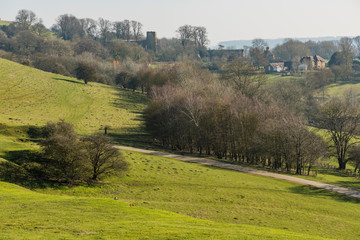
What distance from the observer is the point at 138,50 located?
497 ft

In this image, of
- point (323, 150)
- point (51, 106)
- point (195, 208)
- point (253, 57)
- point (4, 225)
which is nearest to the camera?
point (4, 225)

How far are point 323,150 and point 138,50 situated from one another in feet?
395

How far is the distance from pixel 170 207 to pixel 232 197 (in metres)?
7.15

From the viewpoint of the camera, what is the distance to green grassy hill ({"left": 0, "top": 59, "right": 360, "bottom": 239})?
17.8m

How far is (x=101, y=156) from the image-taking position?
33500 millimetres

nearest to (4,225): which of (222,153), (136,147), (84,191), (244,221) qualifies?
(84,191)

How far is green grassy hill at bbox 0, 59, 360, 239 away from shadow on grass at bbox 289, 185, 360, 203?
13 cm

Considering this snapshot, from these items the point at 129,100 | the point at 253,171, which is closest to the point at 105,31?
the point at 129,100

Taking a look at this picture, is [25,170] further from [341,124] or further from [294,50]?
[294,50]

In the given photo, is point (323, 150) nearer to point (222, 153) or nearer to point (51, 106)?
point (222, 153)

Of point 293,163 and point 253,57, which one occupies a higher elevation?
point 253,57

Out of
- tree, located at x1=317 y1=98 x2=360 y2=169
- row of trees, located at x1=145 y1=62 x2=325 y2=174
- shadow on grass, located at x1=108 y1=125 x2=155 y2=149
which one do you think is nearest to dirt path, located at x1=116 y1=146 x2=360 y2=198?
shadow on grass, located at x1=108 y1=125 x2=155 y2=149

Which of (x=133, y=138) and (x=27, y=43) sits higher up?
(x=27, y=43)

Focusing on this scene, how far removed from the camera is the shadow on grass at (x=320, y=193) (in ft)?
110
